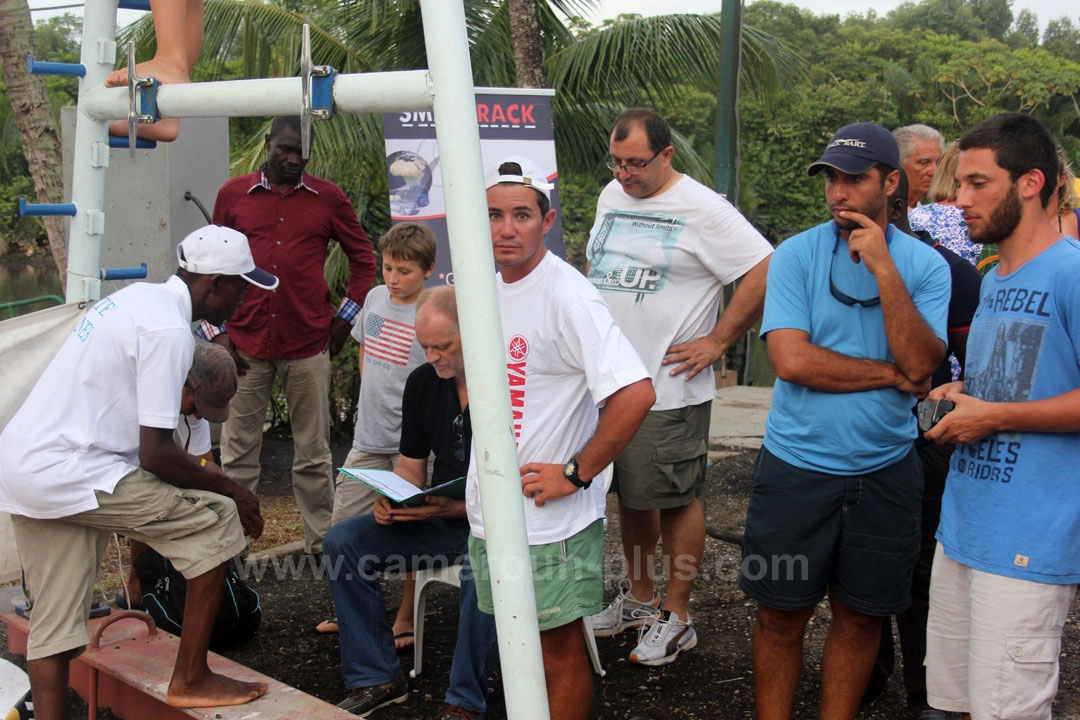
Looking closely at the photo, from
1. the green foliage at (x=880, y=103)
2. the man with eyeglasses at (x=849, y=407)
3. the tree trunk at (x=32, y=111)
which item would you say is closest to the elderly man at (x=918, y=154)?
the man with eyeglasses at (x=849, y=407)

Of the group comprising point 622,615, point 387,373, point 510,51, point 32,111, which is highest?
point 510,51

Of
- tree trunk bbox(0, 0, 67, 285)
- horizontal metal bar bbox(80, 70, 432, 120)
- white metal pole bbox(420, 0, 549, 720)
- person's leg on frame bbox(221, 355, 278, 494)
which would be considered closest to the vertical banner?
person's leg on frame bbox(221, 355, 278, 494)

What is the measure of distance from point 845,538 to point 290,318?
3194 millimetres

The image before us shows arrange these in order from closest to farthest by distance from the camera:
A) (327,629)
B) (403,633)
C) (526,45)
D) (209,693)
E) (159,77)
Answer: (159,77) < (209,693) < (403,633) < (327,629) < (526,45)

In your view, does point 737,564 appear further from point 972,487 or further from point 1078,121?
point 1078,121

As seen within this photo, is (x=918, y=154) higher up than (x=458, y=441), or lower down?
higher up

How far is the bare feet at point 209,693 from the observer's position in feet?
11.0

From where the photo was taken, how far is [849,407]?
2988 millimetres

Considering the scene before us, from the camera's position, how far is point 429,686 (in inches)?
158

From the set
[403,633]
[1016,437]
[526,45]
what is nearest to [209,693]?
[403,633]

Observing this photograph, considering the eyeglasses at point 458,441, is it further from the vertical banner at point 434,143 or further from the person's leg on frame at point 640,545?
the vertical banner at point 434,143

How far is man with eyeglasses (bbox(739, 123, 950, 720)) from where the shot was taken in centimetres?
296

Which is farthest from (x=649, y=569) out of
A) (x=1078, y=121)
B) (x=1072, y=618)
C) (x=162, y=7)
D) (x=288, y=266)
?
(x=1078, y=121)

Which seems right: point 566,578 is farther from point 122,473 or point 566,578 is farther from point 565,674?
point 122,473
